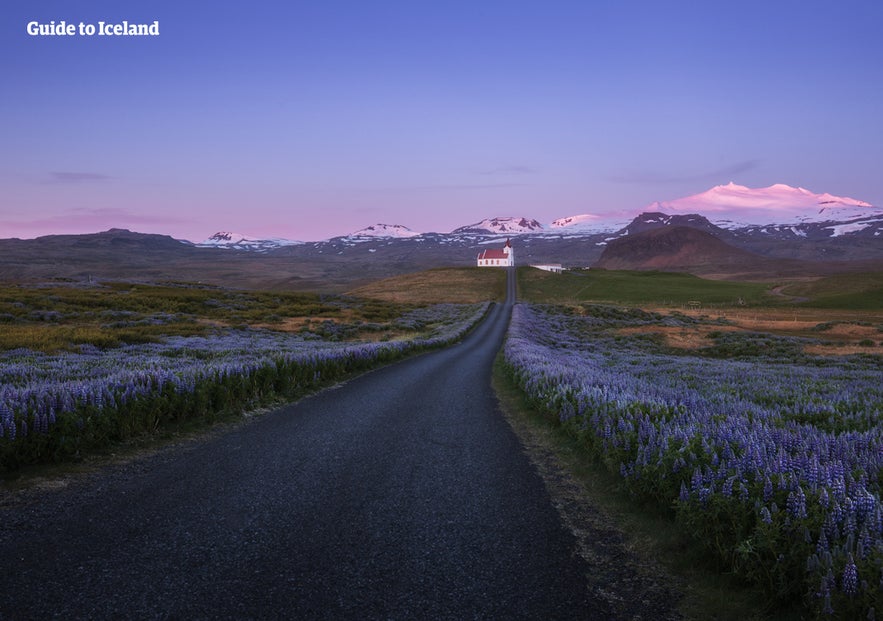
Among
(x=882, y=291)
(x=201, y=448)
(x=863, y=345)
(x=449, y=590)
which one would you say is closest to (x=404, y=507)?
(x=449, y=590)

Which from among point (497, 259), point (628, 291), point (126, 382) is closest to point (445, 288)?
point (628, 291)

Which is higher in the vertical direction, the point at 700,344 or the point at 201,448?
the point at 201,448

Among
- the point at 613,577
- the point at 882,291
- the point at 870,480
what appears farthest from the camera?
the point at 882,291

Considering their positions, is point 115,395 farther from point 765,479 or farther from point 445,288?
point 445,288

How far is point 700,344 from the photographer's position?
46.1 metres

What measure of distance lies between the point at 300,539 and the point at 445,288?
4822 inches

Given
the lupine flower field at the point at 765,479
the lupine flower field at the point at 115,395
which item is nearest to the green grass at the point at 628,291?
the lupine flower field at the point at 115,395

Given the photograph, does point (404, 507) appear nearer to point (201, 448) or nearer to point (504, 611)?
point (504, 611)

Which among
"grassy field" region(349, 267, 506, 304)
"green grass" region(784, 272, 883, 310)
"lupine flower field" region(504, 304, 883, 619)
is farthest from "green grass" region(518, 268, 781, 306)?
"lupine flower field" region(504, 304, 883, 619)

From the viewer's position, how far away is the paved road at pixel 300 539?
13.5ft

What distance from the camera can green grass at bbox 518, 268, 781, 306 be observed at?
112625 millimetres

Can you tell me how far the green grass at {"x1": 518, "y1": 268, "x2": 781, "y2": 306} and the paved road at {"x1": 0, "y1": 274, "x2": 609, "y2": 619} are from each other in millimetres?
103164

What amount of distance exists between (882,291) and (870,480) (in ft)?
401

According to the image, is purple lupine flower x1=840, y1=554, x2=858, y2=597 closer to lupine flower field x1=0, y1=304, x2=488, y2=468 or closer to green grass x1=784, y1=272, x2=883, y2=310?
lupine flower field x1=0, y1=304, x2=488, y2=468
